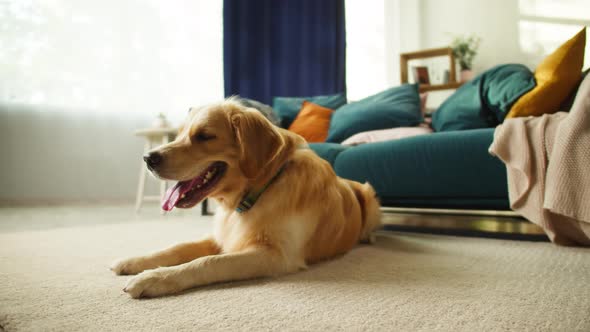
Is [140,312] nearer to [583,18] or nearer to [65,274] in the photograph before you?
[65,274]

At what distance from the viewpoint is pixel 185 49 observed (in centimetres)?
449

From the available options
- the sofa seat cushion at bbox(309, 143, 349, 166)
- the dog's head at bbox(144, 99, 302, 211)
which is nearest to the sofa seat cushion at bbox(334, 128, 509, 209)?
the sofa seat cushion at bbox(309, 143, 349, 166)

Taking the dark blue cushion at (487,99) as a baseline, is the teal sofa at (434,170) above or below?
below

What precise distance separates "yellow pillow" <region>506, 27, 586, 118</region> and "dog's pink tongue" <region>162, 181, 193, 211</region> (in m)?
1.81

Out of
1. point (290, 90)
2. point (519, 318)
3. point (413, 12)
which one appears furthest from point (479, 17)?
point (519, 318)

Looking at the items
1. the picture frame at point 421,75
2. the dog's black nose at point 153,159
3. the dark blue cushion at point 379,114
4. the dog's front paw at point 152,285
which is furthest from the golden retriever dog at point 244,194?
the picture frame at point 421,75

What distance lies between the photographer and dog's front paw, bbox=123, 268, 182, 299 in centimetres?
92

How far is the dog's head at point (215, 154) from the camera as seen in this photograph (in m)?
1.16

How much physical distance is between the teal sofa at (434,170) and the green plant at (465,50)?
11.6 feet

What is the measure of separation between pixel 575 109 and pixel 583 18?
4531 millimetres

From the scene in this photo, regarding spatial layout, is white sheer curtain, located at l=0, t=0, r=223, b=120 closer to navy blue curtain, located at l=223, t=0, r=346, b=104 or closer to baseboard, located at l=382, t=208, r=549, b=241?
navy blue curtain, located at l=223, t=0, r=346, b=104

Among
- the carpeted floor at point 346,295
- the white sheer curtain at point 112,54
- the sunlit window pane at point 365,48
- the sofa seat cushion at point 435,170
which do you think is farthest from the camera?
the sunlit window pane at point 365,48

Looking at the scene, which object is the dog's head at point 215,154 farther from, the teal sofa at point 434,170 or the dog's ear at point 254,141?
the teal sofa at point 434,170

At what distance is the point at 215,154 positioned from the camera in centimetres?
120
